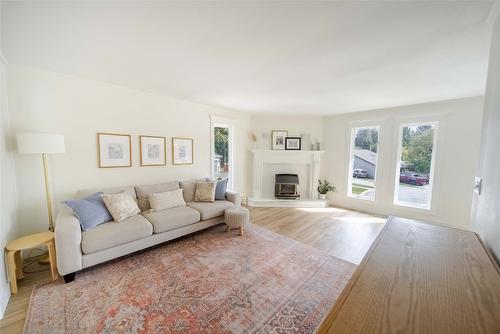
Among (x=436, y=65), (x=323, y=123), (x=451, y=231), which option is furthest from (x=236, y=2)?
(x=323, y=123)

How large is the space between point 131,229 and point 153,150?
5.18 ft

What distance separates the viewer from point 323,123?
205 inches

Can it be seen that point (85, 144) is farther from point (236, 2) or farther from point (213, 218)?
point (236, 2)

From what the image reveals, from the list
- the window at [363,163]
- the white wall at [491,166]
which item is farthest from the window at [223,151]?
the white wall at [491,166]

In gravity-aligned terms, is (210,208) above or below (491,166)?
below

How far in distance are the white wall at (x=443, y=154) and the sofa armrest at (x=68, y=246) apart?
518 cm

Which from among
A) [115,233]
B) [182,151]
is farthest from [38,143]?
[182,151]

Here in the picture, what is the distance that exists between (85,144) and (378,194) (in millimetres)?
5639

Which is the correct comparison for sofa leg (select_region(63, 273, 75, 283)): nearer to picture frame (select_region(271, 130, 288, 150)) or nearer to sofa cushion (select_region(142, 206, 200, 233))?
sofa cushion (select_region(142, 206, 200, 233))

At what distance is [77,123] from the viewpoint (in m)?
2.73

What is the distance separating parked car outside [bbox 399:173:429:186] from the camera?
12.9 ft

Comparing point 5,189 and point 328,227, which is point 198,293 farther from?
point 328,227

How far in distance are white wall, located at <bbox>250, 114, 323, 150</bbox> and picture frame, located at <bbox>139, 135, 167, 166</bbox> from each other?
8.05 feet

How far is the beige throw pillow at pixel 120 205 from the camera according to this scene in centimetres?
251
